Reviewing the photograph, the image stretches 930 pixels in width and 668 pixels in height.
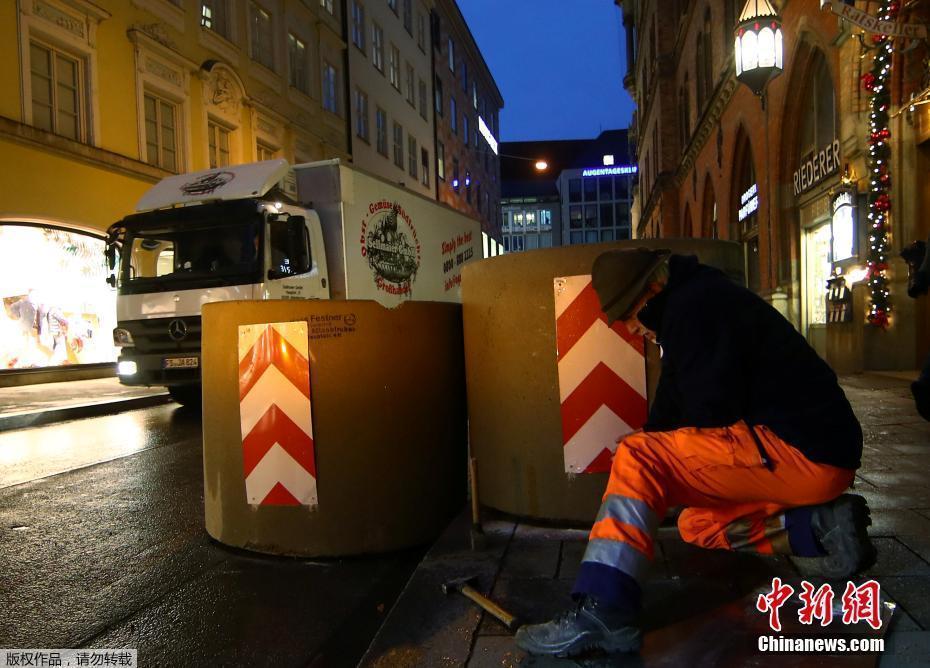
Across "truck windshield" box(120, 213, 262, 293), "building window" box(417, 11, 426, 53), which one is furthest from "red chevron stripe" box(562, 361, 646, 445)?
"building window" box(417, 11, 426, 53)

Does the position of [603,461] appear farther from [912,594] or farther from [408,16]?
[408,16]

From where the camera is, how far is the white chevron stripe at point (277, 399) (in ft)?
11.1

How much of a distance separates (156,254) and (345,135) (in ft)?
63.9

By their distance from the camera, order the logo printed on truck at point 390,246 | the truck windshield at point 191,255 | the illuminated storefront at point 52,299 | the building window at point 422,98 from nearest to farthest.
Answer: the truck windshield at point 191,255, the logo printed on truck at point 390,246, the illuminated storefront at point 52,299, the building window at point 422,98

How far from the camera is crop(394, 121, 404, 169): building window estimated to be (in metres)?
33.7

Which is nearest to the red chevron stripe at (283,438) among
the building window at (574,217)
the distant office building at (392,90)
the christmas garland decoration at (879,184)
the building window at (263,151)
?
the christmas garland decoration at (879,184)

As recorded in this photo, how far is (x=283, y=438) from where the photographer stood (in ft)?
11.2

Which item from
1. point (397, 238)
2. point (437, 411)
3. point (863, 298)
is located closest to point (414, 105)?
point (397, 238)

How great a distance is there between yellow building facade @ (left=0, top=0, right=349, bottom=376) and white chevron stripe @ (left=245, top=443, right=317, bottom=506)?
13111 mm

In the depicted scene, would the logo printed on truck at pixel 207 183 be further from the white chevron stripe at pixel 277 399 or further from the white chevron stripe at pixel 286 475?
the white chevron stripe at pixel 286 475

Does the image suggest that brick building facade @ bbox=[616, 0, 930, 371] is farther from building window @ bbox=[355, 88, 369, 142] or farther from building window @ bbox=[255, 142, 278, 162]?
building window @ bbox=[255, 142, 278, 162]

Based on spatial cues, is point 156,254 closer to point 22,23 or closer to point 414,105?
point 22,23

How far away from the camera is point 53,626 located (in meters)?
2.87

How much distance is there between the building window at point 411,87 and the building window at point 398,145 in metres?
2.46
